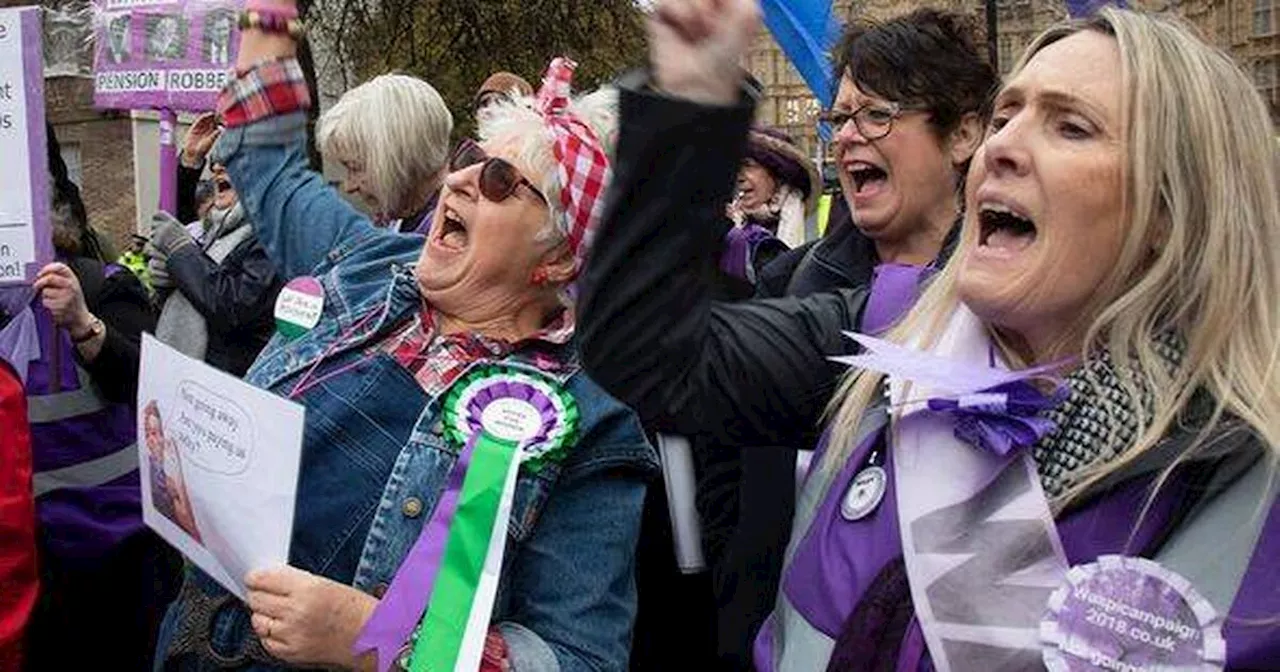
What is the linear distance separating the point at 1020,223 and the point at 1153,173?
0.15 metres

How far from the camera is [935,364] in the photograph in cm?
154

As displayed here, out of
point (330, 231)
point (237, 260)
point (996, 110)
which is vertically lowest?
point (237, 260)

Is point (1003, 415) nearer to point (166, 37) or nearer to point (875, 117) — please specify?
point (875, 117)

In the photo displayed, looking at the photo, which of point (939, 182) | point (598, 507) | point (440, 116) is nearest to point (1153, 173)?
point (598, 507)

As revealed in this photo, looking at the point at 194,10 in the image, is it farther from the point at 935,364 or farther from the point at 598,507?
the point at 935,364

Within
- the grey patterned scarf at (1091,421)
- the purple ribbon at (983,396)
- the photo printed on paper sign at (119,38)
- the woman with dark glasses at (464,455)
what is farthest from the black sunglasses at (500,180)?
the photo printed on paper sign at (119,38)

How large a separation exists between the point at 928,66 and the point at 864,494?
1504 millimetres

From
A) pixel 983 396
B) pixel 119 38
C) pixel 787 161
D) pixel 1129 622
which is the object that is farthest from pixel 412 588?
pixel 787 161

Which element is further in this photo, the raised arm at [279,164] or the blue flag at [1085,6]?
the raised arm at [279,164]

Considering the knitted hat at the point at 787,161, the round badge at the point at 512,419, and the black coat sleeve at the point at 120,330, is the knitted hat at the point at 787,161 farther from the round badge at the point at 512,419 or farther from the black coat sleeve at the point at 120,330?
the round badge at the point at 512,419

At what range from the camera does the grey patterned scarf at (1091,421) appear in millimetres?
1460

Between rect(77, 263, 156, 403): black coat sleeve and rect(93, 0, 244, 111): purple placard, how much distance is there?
0.55 m

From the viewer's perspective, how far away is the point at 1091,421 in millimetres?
1489

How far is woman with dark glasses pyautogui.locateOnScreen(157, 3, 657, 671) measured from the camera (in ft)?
6.30
